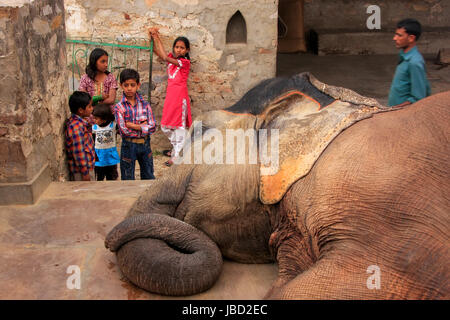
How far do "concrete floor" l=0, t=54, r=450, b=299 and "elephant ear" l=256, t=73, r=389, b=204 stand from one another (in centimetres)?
47

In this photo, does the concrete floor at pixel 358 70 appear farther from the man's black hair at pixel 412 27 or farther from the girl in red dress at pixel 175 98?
the man's black hair at pixel 412 27

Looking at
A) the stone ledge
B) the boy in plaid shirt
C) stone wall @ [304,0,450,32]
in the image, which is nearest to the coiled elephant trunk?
the stone ledge

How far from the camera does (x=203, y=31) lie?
7.45 meters

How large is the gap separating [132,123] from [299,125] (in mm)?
2493

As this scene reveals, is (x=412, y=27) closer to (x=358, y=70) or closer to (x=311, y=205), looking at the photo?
(x=311, y=205)

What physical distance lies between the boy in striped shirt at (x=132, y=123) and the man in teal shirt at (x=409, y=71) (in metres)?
2.15

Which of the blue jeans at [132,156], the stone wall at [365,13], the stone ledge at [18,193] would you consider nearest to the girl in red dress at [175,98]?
the blue jeans at [132,156]

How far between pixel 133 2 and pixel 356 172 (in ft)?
19.5

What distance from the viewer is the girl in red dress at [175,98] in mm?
7312

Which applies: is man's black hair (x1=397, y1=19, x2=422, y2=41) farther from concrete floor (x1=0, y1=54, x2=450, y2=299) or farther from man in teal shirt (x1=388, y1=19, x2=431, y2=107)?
concrete floor (x1=0, y1=54, x2=450, y2=299)

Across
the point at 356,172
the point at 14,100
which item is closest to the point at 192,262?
the point at 356,172

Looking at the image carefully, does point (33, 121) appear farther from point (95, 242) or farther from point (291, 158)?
point (291, 158)

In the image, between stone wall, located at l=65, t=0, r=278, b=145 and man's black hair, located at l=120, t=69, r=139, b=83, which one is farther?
stone wall, located at l=65, t=0, r=278, b=145

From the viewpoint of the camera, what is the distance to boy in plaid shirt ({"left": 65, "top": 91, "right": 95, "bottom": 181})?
437cm
